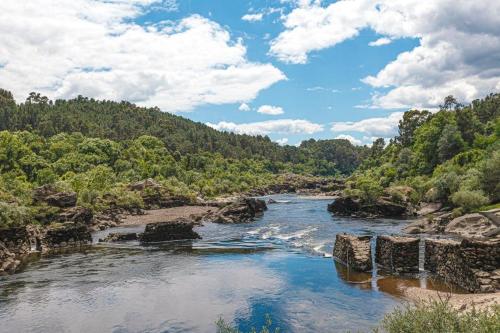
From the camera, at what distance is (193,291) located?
30.4m

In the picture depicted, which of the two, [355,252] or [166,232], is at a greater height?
[355,252]

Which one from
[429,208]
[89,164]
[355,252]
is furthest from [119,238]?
[89,164]

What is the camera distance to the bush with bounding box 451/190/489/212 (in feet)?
181

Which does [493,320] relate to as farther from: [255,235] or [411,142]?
[411,142]

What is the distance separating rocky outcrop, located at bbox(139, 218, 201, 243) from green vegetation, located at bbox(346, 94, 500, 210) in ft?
117

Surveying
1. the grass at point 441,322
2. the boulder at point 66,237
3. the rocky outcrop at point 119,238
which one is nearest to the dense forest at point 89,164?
the boulder at point 66,237

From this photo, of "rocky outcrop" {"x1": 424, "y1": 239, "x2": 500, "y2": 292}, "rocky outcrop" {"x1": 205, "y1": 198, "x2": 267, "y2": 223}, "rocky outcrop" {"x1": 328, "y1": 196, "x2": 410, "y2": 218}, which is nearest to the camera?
"rocky outcrop" {"x1": 424, "y1": 239, "x2": 500, "y2": 292}

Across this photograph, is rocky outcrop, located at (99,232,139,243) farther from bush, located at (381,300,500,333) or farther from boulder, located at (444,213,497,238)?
bush, located at (381,300,500,333)

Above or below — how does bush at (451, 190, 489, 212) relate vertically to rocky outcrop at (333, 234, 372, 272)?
above

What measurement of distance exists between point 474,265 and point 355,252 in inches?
374

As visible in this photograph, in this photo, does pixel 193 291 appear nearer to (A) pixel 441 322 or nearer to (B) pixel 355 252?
(B) pixel 355 252

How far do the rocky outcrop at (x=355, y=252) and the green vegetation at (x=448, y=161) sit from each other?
27328mm

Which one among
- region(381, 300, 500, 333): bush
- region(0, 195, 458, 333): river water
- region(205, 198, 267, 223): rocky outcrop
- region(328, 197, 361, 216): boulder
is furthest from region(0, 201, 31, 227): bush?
region(328, 197, 361, 216): boulder

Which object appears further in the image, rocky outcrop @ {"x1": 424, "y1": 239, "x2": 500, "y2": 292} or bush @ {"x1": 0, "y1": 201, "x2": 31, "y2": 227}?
bush @ {"x1": 0, "y1": 201, "x2": 31, "y2": 227}
